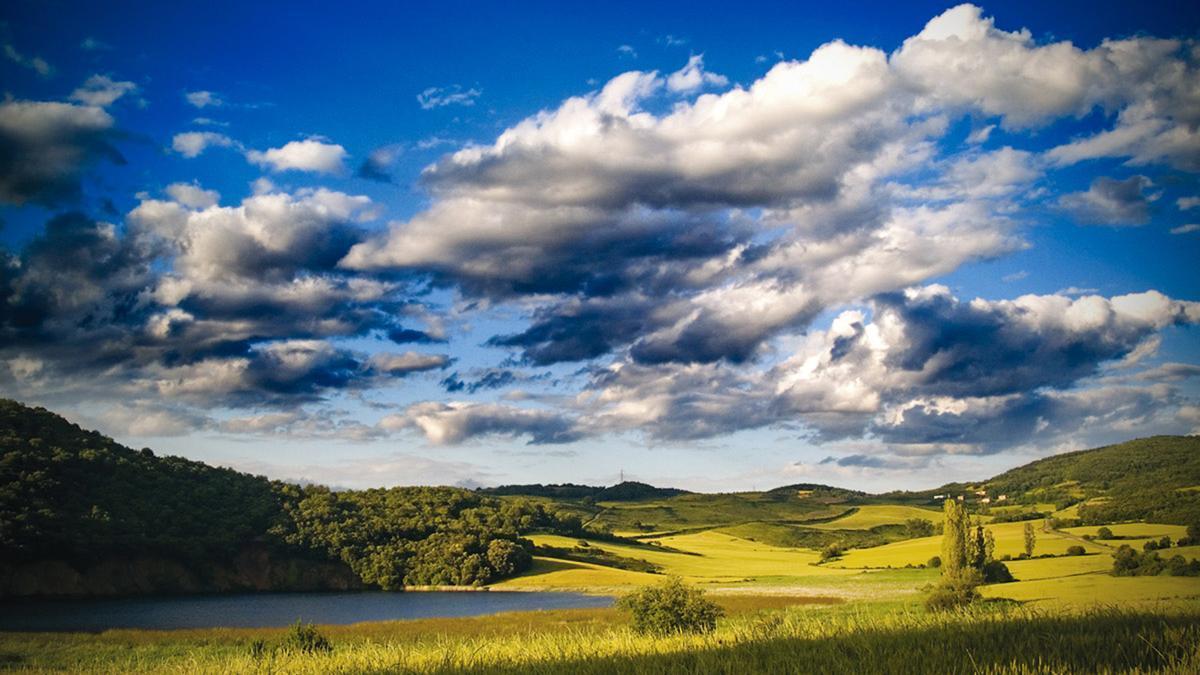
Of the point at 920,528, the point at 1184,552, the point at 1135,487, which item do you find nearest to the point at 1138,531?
the point at 1184,552

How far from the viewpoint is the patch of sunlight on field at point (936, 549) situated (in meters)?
101

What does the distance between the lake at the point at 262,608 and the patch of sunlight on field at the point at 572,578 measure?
121 inches

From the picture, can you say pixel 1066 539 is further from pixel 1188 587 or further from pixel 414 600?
pixel 414 600

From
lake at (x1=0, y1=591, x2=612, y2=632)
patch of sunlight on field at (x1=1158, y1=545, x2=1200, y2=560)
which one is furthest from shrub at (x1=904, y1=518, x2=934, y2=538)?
lake at (x1=0, y1=591, x2=612, y2=632)

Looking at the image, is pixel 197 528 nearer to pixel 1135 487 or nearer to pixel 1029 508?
pixel 1029 508

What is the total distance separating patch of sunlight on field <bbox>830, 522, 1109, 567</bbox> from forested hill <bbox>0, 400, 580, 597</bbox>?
5781 cm

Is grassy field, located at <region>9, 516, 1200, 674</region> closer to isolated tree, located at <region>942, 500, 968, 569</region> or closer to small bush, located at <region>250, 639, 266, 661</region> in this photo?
small bush, located at <region>250, 639, 266, 661</region>

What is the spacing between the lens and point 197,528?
104562mm

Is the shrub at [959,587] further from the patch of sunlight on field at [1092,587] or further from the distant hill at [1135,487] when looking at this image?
the distant hill at [1135,487]

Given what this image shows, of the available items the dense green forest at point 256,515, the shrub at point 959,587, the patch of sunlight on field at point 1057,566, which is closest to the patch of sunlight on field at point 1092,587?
the shrub at point 959,587

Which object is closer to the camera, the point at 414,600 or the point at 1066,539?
the point at 414,600

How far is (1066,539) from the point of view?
106062 millimetres

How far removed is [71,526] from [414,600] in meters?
40.8

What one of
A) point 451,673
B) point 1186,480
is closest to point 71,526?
point 451,673
